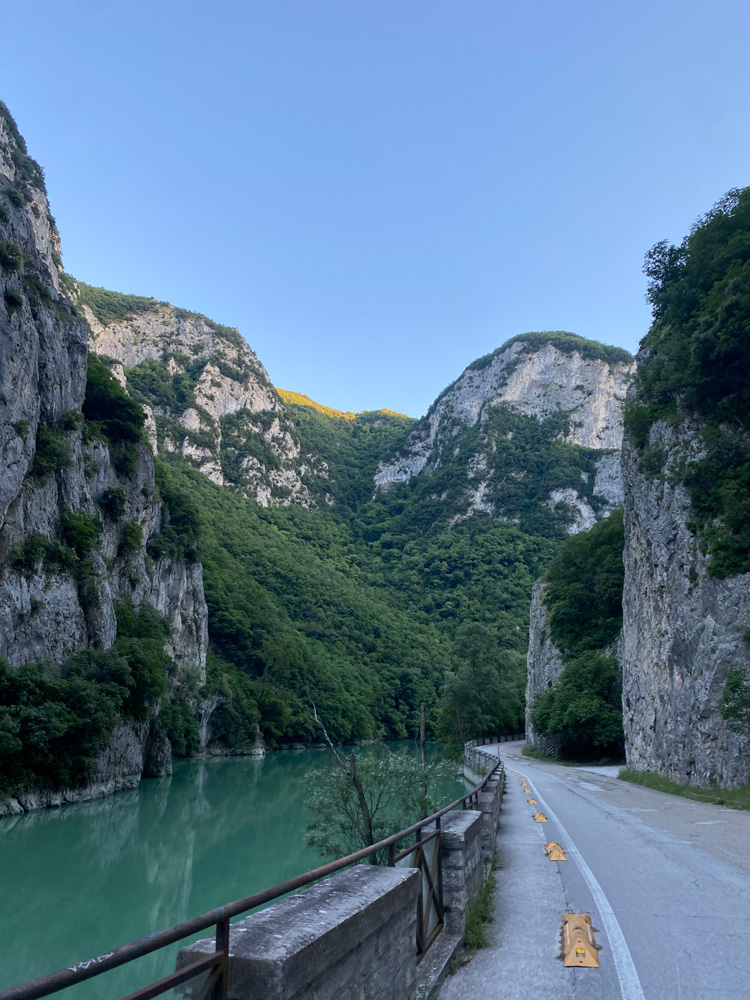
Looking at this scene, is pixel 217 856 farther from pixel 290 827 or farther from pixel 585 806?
pixel 585 806

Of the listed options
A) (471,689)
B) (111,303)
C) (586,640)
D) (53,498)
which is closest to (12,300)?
(53,498)

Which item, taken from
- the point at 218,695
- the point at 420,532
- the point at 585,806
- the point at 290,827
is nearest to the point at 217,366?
the point at 420,532

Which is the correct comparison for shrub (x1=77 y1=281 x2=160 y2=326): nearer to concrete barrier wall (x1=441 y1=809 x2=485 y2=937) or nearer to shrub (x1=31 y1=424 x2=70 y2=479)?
shrub (x1=31 y1=424 x2=70 y2=479)

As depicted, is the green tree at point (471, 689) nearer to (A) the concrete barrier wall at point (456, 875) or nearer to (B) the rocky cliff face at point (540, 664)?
(B) the rocky cliff face at point (540, 664)

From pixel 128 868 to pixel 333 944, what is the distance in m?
22.4

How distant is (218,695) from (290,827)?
1350 inches

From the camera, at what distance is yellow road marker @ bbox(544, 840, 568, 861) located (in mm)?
9852

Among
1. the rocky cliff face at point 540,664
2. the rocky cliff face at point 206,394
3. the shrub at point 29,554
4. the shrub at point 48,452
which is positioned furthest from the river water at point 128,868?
the rocky cliff face at point 206,394

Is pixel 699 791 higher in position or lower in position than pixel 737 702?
lower

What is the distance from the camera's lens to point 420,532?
146 meters

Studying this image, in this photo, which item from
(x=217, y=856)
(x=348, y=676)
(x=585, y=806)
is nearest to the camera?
(x=585, y=806)

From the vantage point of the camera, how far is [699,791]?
19.2m

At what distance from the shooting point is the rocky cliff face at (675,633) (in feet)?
66.2

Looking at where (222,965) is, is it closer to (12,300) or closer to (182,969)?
(182,969)
